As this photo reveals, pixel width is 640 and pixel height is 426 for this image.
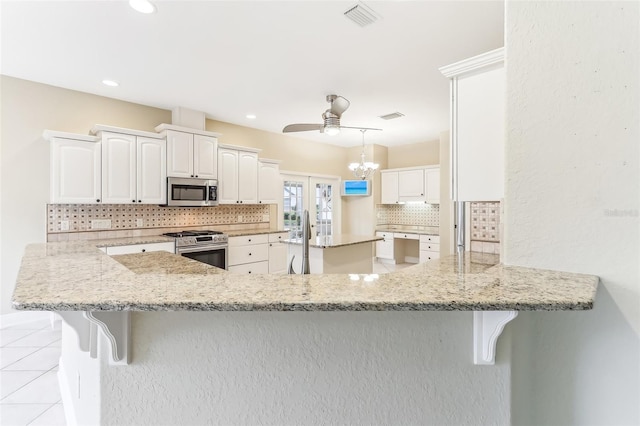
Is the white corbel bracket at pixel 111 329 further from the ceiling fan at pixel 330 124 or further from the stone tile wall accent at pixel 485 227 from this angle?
the ceiling fan at pixel 330 124

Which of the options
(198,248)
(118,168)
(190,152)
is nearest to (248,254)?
(198,248)

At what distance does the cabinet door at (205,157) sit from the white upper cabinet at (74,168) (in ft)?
3.72

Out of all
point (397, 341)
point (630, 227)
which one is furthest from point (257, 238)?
point (630, 227)

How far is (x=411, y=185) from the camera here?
21.9 feet

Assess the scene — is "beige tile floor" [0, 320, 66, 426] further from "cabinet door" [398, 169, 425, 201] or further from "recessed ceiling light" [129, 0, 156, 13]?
"cabinet door" [398, 169, 425, 201]

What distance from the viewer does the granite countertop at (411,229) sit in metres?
6.41

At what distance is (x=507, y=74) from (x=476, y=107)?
0.47m

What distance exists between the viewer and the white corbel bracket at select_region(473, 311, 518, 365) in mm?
935

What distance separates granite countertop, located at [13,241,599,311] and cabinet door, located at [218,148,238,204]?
143 inches

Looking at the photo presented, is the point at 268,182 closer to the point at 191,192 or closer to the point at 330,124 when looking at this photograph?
the point at 191,192

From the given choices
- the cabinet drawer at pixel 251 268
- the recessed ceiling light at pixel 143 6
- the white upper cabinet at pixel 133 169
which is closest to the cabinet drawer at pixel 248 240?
the cabinet drawer at pixel 251 268

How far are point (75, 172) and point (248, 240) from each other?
2269mm

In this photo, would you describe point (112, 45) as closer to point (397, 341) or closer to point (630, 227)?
point (397, 341)

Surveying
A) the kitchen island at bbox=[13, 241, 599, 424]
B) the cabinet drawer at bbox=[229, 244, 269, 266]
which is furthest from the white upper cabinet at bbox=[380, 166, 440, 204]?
the kitchen island at bbox=[13, 241, 599, 424]
